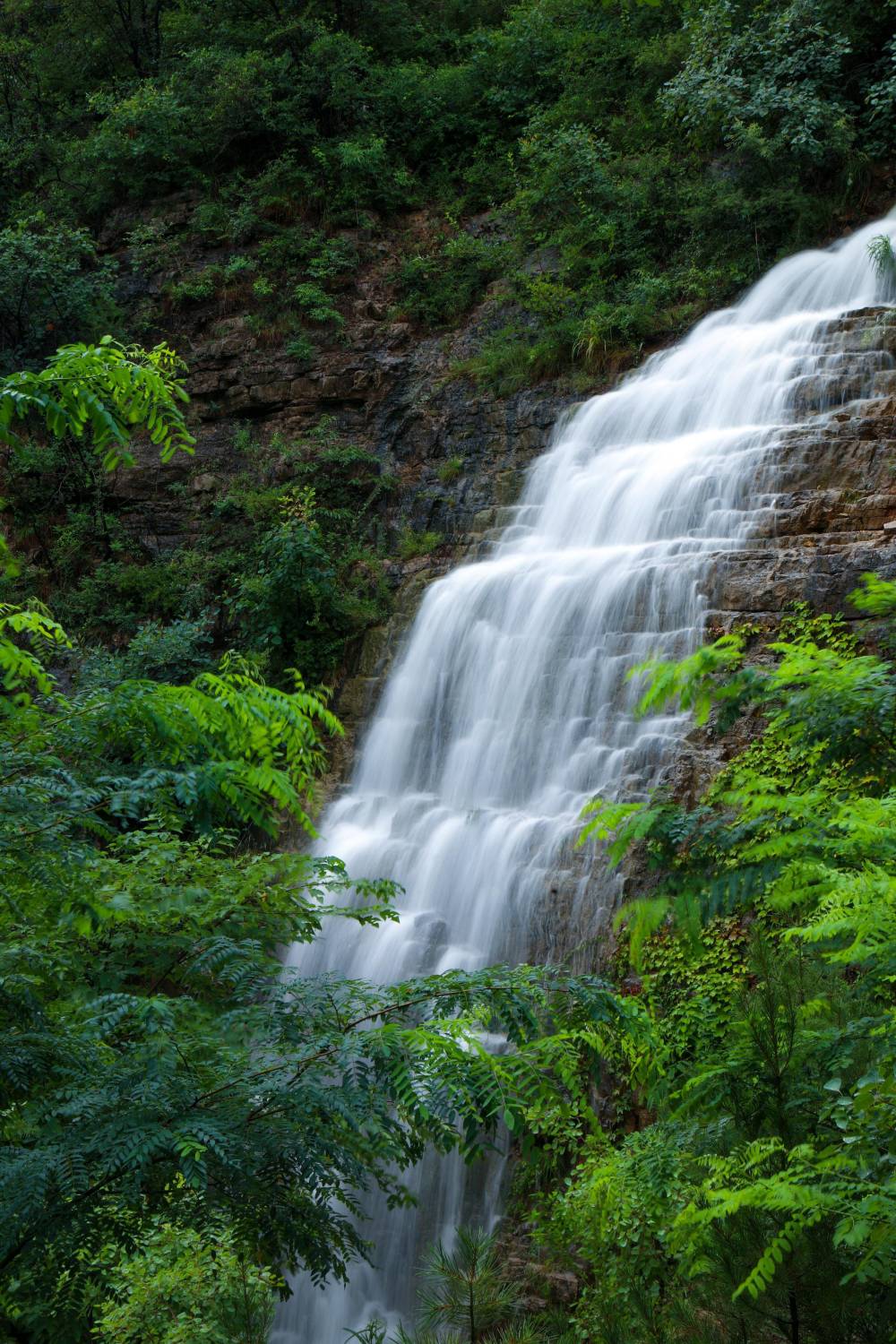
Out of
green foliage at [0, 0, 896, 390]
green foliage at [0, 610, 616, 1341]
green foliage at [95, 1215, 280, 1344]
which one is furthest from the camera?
green foliage at [0, 0, 896, 390]

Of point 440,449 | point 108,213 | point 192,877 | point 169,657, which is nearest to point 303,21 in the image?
point 108,213

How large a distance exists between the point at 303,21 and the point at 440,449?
11.2 m

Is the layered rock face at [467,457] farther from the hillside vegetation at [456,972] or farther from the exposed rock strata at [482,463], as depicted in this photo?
the hillside vegetation at [456,972]

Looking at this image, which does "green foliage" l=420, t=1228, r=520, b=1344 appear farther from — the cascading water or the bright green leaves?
the bright green leaves

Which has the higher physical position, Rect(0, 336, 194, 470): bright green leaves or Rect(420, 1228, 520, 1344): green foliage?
Rect(0, 336, 194, 470): bright green leaves

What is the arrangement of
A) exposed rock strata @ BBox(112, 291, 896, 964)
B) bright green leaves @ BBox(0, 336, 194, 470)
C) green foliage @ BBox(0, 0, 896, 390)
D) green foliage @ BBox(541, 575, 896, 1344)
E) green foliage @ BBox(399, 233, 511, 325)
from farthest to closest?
green foliage @ BBox(399, 233, 511, 325), green foliage @ BBox(0, 0, 896, 390), exposed rock strata @ BBox(112, 291, 896, 964), green foliage @ BBox(541, 575, 896, 1344), bright green leaves @ BBox(0, 336, 194, 470)

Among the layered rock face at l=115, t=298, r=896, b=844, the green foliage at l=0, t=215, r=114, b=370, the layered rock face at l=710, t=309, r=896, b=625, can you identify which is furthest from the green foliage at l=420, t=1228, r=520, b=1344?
the green foliage at l=0, t=215, r=114, b=370

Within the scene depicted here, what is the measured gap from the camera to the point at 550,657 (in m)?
10.6

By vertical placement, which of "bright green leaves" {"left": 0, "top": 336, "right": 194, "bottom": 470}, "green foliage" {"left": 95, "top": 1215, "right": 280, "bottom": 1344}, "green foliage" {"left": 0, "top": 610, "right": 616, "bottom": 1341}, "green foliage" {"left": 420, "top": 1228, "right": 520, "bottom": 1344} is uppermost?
"bright green leaves" {"left": 0, "top": 336, "right": 194, "bottom": 470}

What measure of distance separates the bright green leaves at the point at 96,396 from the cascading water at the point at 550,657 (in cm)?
569

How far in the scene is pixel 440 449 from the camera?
51.8 ft

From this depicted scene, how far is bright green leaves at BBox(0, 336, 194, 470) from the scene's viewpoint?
310cm

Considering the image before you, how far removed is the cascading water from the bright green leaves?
18.7 ft

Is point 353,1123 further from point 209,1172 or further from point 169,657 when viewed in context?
point 169,657
